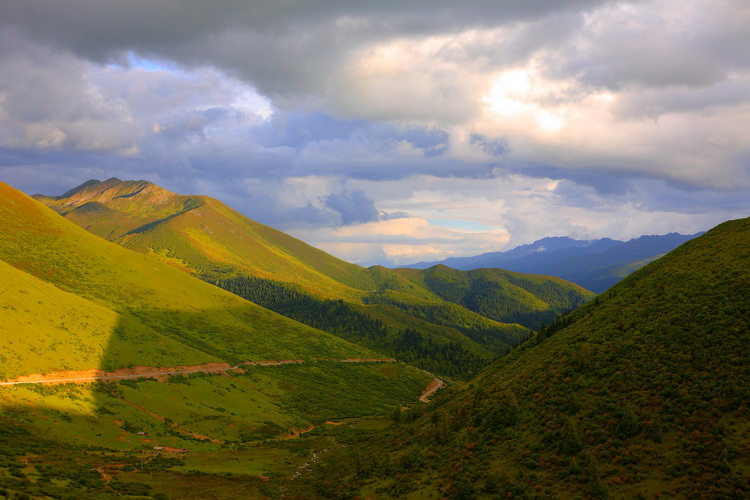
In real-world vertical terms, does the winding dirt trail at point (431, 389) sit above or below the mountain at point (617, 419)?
below

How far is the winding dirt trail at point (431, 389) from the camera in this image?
157 m

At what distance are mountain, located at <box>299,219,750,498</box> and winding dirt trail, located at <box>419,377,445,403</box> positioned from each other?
103 m

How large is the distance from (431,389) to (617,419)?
149553mm

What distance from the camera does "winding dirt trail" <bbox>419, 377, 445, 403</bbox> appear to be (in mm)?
157125

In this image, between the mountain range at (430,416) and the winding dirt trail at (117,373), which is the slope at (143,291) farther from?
the mountain range at (430,416)

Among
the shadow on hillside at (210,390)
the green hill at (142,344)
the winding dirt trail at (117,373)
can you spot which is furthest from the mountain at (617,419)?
the winding dirt trail at (117,373)

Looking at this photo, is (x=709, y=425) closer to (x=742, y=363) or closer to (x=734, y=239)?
(x=742, y=363)

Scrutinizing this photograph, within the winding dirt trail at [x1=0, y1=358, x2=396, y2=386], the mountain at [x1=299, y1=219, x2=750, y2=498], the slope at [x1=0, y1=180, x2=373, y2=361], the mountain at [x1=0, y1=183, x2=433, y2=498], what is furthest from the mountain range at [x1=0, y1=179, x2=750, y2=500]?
the slope at [x1=0, y1=180, x2=373, y2=361]

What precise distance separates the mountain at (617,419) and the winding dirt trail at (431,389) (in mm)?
102976

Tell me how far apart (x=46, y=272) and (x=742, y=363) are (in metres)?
175

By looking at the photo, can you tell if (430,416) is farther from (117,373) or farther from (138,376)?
(138,376)

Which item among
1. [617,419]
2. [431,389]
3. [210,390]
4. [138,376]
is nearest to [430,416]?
[617,419]

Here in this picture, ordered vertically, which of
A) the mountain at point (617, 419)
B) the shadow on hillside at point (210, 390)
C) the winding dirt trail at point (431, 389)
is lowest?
the winding dirt trail at point (431, 389)

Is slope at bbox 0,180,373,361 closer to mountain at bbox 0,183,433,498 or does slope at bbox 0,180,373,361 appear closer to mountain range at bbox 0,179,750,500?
mountain at bbox 0,183,433,498
